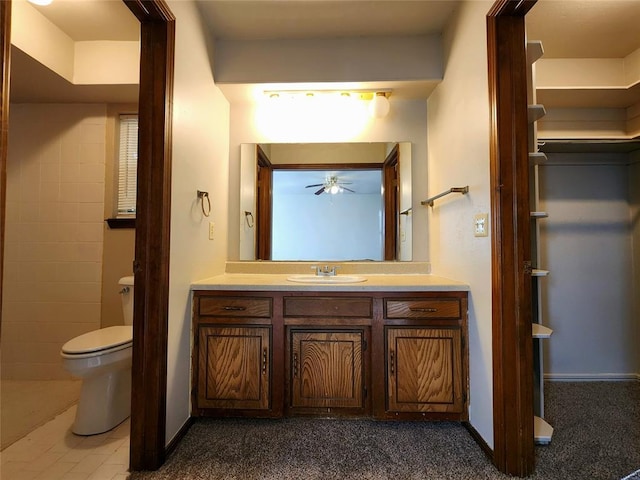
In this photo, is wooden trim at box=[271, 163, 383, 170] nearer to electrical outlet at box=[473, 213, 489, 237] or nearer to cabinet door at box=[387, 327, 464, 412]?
electrical outlet at box=[473, 213, 489, 237]

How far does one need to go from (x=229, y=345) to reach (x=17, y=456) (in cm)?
109

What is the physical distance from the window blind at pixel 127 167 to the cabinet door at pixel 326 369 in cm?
179

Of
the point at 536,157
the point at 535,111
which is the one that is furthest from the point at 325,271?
the point at 535,111

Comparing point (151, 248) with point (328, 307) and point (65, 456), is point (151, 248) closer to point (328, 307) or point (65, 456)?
point (328, 307)

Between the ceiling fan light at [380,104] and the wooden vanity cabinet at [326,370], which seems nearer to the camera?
the wooden vanity cabinet at [326,370]

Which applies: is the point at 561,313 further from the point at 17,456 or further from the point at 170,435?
the point at 17,456

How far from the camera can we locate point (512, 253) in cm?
132

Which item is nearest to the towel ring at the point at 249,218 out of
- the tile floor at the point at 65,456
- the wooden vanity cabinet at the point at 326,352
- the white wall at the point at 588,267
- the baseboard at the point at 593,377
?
the wooden vanity cabinet at the point at 326,352

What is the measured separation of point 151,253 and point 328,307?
3.08ft

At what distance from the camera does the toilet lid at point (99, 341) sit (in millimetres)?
1575

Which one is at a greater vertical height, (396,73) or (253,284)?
(396,73)

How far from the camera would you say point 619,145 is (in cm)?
219

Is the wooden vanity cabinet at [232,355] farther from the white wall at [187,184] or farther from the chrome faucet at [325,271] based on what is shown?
the chrome faucet at [325,271]

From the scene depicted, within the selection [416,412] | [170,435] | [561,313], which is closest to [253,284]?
[170,435]
